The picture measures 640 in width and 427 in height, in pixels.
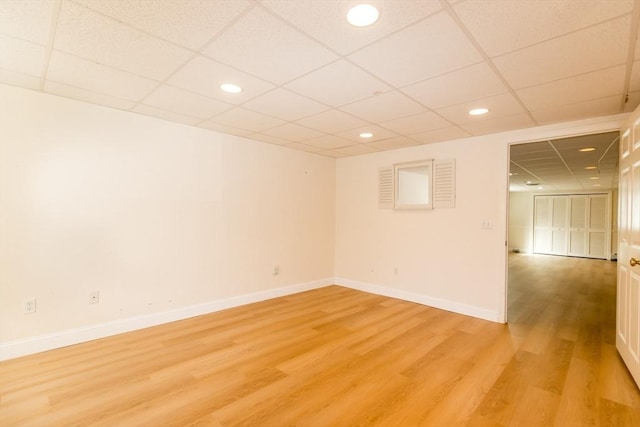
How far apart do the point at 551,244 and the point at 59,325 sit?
45.1 ft

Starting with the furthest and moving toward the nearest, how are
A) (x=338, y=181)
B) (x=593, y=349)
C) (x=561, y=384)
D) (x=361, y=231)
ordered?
(x=338, y=181), (x=361, y=231), (x=593, y=349), (x=561, y=384)

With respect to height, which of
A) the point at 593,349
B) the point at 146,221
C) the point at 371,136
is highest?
the point at 371,136

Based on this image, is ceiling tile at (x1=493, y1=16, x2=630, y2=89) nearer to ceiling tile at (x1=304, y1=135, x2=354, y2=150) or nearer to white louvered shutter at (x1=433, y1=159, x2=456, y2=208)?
white louvered shutter at (x1=433, y1=159, x2=456, y2=208)

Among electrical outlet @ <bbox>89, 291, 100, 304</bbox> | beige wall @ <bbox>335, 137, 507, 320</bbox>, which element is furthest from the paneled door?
electrical outlet @ <bbox>89, 291, 100, 304</bbox>

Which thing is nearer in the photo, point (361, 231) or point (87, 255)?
point (87, 255)

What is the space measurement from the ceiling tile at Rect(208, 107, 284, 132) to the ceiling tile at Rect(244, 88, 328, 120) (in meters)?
0.16

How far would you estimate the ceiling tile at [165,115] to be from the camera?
10.6ft

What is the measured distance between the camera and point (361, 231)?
213 inches

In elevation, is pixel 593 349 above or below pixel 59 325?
below

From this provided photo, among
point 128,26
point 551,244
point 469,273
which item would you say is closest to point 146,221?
point 128,26

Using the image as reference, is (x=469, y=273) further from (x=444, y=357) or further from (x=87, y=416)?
(x=87, y=416)

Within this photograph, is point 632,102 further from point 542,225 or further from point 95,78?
point 542,225

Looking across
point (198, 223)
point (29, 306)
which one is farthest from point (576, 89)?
point (29, 306)

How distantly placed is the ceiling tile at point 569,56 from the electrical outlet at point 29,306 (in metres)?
4.41
